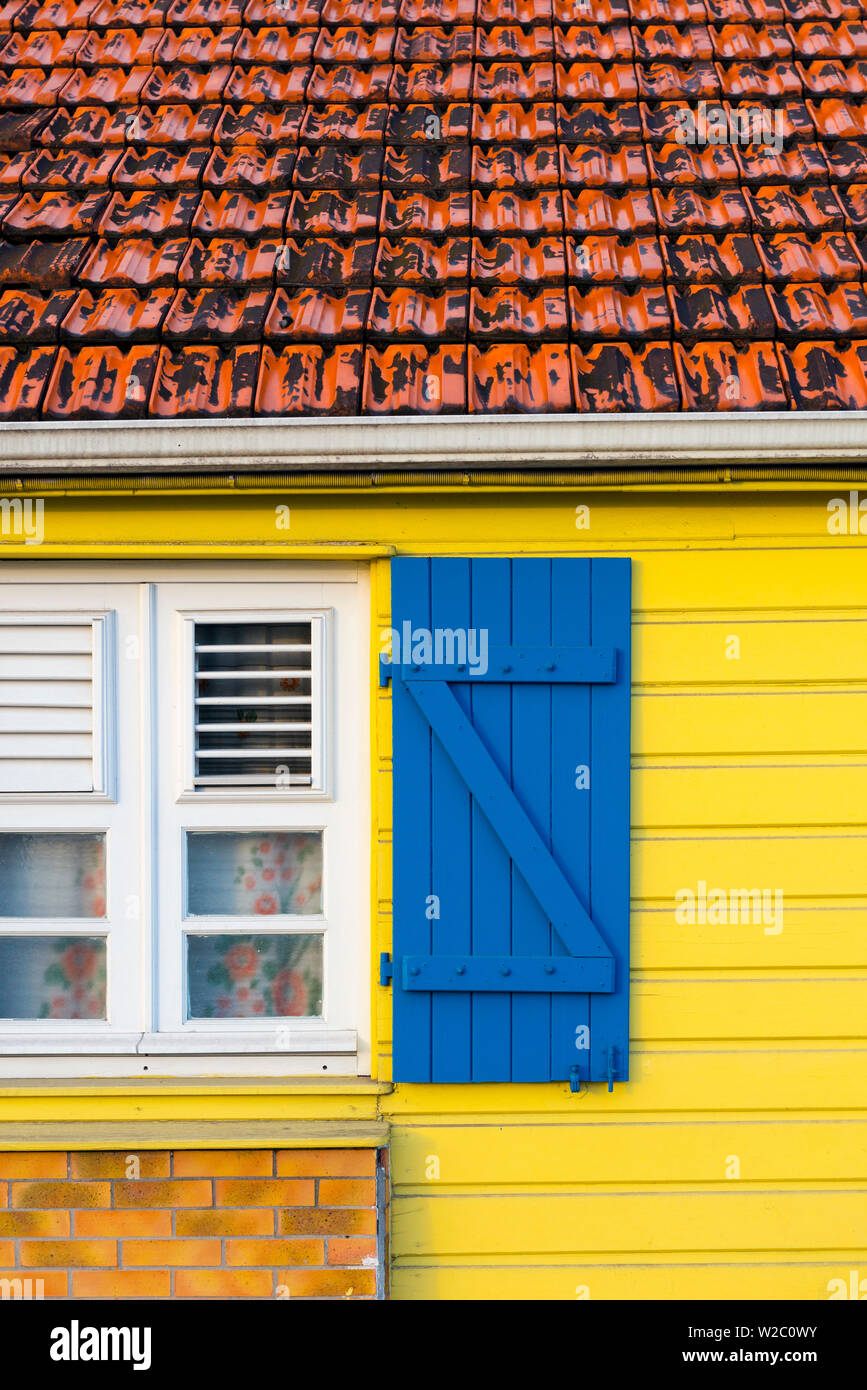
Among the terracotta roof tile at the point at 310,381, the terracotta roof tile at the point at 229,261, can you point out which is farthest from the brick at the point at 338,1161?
the terracotta roof tile at the point at 229,261

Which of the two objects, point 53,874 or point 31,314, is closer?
point 31,314

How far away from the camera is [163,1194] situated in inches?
→ 119

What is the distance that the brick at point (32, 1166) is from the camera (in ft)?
9.96

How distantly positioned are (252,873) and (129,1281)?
1.32m

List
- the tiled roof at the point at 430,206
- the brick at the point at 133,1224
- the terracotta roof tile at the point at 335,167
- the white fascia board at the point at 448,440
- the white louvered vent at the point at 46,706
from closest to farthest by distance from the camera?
the white fascia board at the point at 448,440 → the tiled roof at the point at 430,206 → the brick at the point at 133,1224 → the white louvered vent at the point at 46,706 → the terracotta roof tile at the point at 335,167

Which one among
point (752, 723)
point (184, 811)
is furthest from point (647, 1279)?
point (184, 811)

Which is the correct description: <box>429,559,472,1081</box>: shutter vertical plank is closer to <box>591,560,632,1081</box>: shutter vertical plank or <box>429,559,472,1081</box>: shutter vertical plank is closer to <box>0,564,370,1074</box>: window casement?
<box>0,564,370,1074</box>: window casement

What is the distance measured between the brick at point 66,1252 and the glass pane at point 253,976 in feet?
2.47

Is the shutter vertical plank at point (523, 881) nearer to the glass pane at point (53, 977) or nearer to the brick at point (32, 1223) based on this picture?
the glass pane at point (53, 977)

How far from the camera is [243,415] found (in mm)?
2861

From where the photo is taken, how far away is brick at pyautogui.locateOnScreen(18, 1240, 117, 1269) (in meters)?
Answer: 3.04

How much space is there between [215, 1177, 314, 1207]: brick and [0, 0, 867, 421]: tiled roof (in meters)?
2.37

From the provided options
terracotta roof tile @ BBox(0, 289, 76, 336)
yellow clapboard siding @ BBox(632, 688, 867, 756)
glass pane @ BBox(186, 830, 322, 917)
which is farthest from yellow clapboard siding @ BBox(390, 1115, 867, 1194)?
terracotta roof tile @ BBox(0, 289, 76, 336)

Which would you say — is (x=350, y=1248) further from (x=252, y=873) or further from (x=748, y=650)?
(x=748, y=650)
